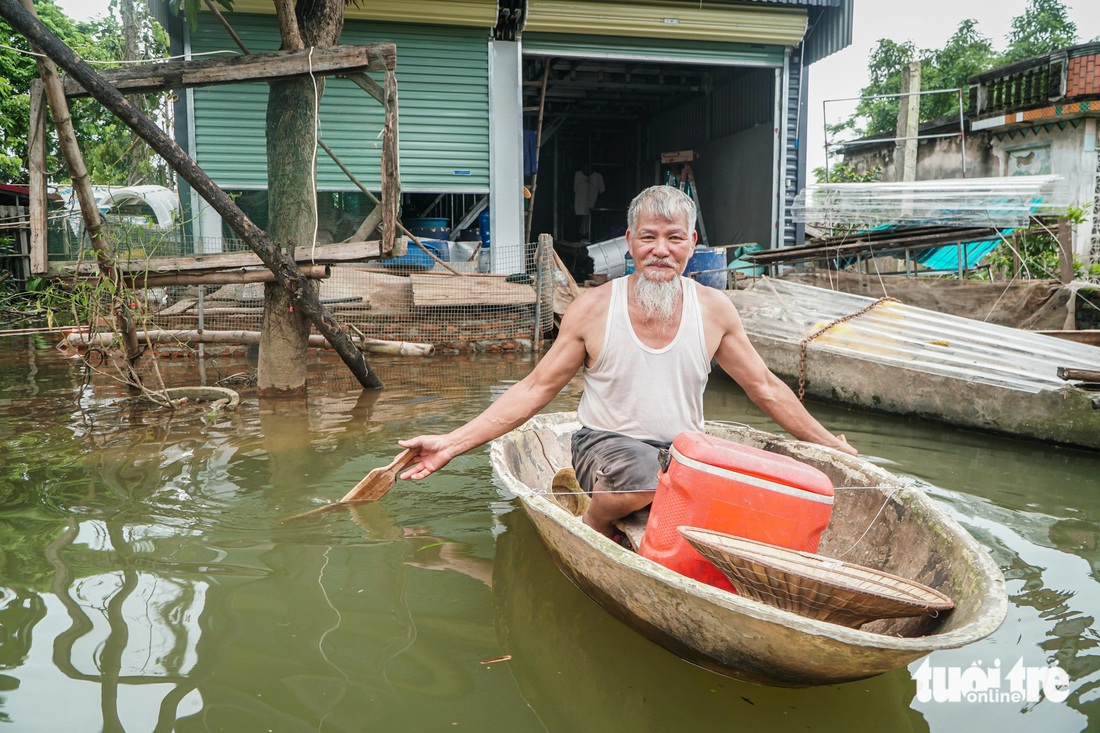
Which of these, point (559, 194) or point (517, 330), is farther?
point (559, 194)

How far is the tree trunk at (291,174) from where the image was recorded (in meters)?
6.40

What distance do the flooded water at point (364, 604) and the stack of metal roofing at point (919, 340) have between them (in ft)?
1.85

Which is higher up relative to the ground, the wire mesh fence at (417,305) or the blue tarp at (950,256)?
the blue tarp at (950,256)

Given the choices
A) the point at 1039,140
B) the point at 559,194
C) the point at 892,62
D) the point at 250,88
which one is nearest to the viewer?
the point at 250,88

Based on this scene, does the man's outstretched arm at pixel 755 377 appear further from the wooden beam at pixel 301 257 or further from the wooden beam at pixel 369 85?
the wooden beam at pixel 369 85

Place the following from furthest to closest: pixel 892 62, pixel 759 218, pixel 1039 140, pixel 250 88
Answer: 1. pixel 892 62
2. pixel 1039 140
3. pixel 759 218
4. pixel 250 88

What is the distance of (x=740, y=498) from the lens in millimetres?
2527

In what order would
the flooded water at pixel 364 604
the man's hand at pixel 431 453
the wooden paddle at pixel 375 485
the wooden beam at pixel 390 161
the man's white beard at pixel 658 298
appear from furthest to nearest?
1. the wooden beam at pixel 390 161
2. the wooden paddle at pixel 375 485
3. the man's hand at pixel 431 453
4. the man's white beard at pixel 658 298
5. the flooded water at pixel 364 604

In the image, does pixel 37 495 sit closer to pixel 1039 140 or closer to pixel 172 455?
pixel 172 455

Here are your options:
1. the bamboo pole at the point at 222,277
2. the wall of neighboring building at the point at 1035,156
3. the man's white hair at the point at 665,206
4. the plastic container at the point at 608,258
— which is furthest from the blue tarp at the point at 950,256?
the man's white hair at the point at 665,206

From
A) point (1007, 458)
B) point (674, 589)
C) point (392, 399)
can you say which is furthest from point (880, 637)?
point (392, 399)

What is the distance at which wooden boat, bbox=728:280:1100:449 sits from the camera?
5.45 m

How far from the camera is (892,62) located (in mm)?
28719

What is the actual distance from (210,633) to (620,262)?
1134 centimetres
